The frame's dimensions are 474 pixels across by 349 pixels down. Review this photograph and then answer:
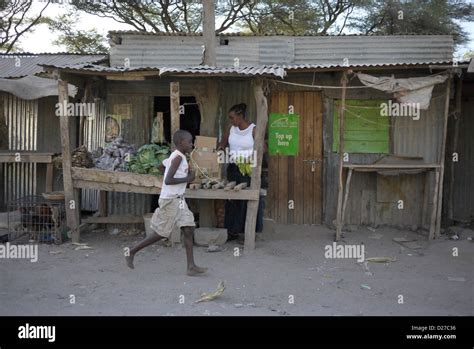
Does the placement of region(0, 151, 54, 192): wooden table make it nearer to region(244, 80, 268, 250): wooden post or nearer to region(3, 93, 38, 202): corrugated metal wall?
region(3, 93, 38, 202): corrugated metal wall

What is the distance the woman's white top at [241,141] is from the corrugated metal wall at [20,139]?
4.90 metres

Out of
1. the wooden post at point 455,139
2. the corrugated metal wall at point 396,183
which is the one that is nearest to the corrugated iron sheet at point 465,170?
the wooden post at point 455,139

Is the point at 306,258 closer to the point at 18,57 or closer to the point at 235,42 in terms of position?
the point at 235,42

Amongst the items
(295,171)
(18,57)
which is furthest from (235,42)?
(18,57)

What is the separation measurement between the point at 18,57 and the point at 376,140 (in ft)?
25.0

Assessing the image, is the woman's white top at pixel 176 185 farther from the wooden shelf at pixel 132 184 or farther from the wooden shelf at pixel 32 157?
the wooden shelf at pixel 32 157

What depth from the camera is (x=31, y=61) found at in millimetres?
11273

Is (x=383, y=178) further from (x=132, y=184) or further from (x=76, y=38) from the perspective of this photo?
(x=76, y=38)

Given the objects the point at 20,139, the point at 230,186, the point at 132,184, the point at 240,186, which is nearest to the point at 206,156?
the point at 230,186

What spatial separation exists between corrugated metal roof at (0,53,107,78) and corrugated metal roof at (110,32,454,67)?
751 millimetres

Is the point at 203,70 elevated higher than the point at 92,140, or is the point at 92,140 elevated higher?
the point at 203,70

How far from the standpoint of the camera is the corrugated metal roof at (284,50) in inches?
399

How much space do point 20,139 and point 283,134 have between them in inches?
214

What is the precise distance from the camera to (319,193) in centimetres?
961
